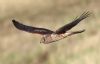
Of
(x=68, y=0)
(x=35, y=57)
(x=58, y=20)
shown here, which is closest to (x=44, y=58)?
(x=35, y=57)

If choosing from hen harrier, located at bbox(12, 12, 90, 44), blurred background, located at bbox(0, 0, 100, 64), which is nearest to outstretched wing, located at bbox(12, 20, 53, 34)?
hen harrier, located at bbox(12, 12, 90, 44)

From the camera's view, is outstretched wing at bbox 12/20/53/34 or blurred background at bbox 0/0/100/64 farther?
blurred background at bbox 0/0/100/64

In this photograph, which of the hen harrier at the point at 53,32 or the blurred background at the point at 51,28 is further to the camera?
the blurred background at the point at 51,28

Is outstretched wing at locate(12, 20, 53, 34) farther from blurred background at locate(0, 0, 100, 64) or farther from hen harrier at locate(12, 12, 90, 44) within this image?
blurred background at locate(0, 0, 100, 64)

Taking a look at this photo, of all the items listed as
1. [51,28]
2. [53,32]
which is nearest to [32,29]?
[53,32]

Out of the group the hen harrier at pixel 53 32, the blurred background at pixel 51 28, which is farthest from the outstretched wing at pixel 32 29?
the blurred background at pixel 51 28

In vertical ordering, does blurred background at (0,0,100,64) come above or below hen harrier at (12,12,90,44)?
above

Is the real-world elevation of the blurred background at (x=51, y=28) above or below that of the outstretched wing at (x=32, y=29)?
above

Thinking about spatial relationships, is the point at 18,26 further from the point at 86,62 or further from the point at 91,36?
the point at 91,36

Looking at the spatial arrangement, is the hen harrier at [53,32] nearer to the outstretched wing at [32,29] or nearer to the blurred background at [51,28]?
the outstretched wing at [32,29]
